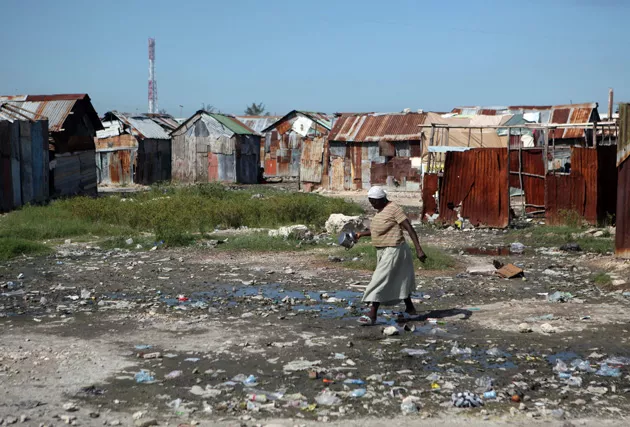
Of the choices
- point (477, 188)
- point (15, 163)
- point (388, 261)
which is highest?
→ point (15, 163)

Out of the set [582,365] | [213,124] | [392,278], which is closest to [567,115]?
[213,124]

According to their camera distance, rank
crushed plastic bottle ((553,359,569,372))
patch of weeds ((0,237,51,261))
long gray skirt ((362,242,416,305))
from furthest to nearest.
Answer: patch of weeds ((0,237,51,261)), long gray skirt ((362,242,416,305)), crushed plastic bottle ((553,359,569,372))

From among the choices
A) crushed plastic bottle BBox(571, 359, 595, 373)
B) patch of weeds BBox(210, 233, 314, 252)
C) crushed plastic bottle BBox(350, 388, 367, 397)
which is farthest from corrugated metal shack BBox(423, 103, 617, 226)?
crushed plastic bottle BBox(350, 388, 367, 397)

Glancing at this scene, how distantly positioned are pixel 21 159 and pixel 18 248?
10027mm

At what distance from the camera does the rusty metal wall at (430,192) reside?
18625mm

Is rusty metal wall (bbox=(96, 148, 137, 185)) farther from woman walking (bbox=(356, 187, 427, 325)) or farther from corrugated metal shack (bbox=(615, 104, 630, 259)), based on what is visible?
woman walking (bbox=(356, 187, 427, 325))

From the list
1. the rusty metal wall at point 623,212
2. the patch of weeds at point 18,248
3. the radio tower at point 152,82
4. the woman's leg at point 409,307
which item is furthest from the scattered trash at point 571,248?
the radio tower at point 152,82

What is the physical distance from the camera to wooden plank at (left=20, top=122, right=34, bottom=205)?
22719 millimetres

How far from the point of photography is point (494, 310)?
28.8 ft

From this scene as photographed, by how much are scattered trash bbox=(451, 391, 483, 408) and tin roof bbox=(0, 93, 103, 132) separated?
873 inches

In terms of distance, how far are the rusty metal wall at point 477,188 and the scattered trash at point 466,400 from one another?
11.9m

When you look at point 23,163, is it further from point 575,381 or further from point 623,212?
point 575,381

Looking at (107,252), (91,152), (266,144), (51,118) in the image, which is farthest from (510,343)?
(266,144)

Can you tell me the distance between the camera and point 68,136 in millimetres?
26828
